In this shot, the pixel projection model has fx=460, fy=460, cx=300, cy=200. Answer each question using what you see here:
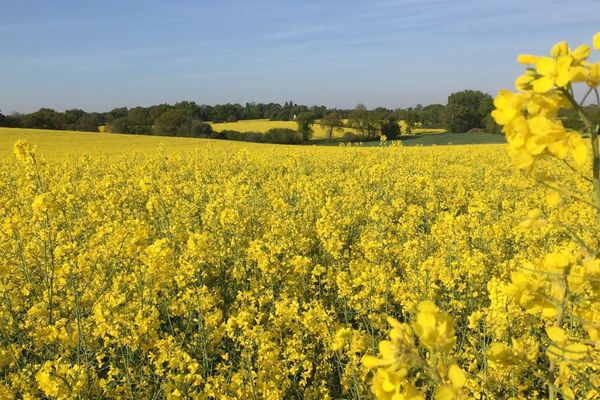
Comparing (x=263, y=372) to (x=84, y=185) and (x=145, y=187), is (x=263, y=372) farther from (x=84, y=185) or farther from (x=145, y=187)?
(x=84, y=185)

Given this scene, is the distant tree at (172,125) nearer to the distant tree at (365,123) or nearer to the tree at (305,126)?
the tree at (305,126)

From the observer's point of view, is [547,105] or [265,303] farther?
[265,303]

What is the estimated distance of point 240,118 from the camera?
202 ft

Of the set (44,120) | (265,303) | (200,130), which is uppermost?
(44,120)

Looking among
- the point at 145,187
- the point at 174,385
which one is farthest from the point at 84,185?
the point at 174,385

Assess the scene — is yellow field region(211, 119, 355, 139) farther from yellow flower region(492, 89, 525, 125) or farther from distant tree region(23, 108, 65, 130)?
yellow flower region(492, 89, 525, 125)

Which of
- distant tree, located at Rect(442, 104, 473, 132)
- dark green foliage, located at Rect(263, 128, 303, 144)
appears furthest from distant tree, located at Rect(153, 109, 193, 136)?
distant tree, located at Rect(442, 104, 473, 132)

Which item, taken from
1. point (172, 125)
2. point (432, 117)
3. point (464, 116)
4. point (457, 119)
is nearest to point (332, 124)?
point (172, 125)

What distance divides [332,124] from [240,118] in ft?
66.1

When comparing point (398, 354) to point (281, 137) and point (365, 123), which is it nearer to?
point (281, 137)

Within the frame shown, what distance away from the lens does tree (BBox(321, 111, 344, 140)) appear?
45.3 m

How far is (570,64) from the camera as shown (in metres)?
0.83

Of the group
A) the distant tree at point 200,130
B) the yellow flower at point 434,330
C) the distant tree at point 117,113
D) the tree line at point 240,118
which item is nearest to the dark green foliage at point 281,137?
the tree line at point 240,118

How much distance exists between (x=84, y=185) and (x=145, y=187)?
11.4 feet
